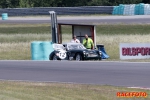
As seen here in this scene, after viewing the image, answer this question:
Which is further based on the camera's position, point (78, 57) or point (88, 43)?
point (88, 43)

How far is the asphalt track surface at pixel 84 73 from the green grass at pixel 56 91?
0.89 metres

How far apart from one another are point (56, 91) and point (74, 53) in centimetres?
1102

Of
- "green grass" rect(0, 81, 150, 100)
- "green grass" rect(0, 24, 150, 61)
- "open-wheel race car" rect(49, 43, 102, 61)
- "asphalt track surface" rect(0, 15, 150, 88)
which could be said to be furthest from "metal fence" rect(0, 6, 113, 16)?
"green grass" rect(0, 81, 150, 100)

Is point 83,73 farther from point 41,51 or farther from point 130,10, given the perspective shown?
point 130,10

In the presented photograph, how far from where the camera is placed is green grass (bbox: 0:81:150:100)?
42.7 feet

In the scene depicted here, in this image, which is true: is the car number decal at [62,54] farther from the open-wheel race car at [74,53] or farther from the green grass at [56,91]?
the green grass at [56,91]

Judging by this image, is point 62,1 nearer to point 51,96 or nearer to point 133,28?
point 133,28

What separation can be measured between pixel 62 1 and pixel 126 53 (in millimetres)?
46664

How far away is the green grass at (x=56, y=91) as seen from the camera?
1301 cm

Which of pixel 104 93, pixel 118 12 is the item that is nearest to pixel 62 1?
pixel 118 12

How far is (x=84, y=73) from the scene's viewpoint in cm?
1841

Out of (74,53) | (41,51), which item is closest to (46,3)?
(41,51)

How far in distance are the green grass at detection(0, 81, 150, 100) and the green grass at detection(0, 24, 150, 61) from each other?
1219 cm

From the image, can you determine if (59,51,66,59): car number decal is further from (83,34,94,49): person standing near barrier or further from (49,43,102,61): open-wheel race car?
(83,34,94,49): person standing near barrier
